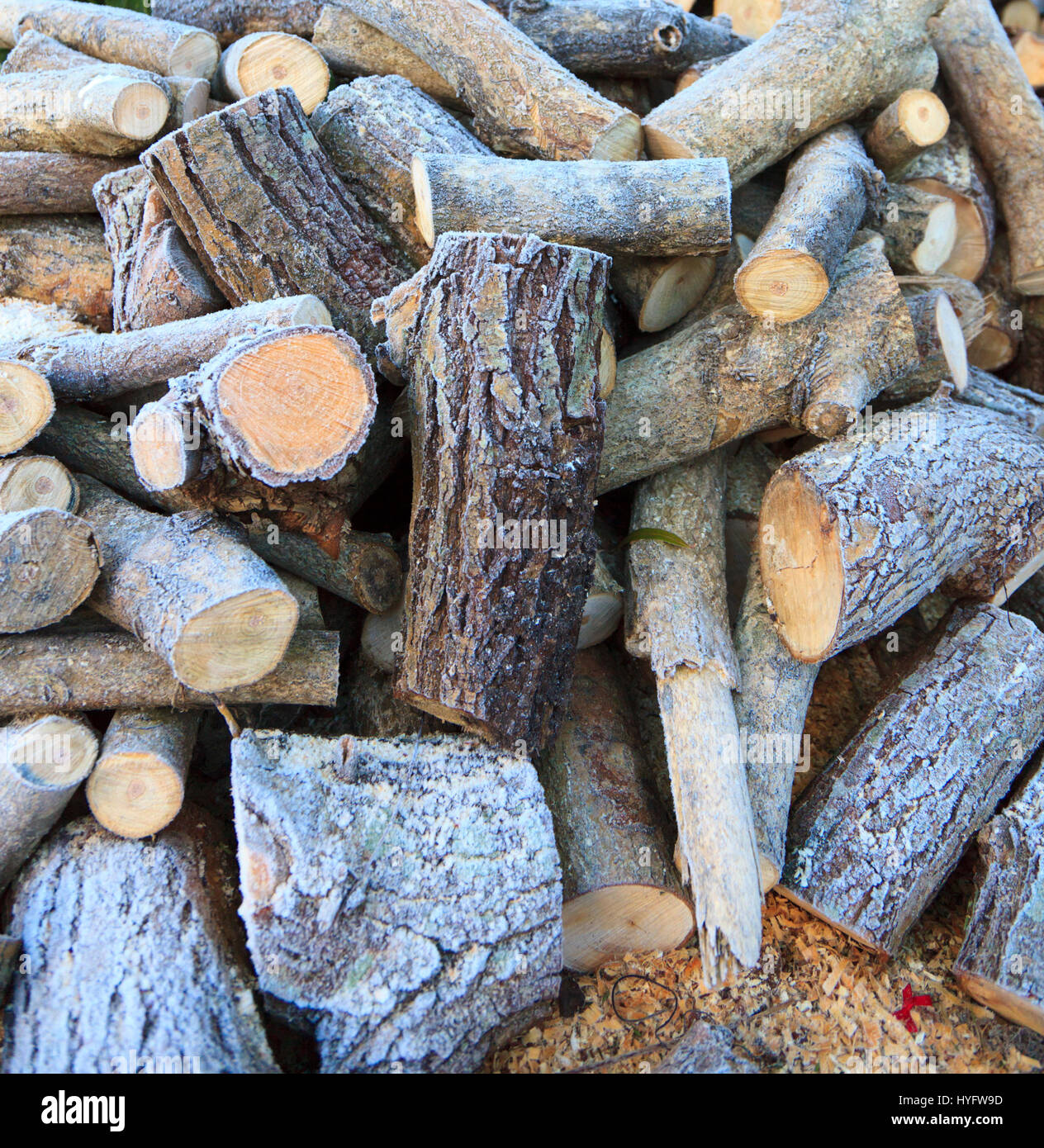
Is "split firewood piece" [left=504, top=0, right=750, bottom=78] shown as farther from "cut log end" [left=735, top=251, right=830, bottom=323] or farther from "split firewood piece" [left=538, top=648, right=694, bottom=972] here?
"split firewood piece" [left=538, top=648, right=694, bottom=972]

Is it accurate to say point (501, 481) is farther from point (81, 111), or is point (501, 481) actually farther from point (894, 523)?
point (81, 111)

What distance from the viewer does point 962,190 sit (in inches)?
141

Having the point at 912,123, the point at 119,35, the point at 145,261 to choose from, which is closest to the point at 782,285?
the point at 912,123

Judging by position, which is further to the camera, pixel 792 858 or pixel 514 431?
pixel 792 858

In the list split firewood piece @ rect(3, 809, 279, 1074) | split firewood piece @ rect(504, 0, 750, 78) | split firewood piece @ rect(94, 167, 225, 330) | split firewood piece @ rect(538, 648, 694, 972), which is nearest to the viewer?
split firewood piece @ rect(3, 809, 279, 1074)

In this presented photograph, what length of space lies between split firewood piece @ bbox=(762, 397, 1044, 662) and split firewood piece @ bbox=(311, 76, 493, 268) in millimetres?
1469

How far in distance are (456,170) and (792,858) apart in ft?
7.22

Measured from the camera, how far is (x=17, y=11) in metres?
3.73

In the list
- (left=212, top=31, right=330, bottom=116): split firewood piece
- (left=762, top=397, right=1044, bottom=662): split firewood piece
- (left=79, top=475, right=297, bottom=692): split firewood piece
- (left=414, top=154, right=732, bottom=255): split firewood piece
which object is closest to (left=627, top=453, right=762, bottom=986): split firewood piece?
(left=762, top=397, right=1044, bottom=662): split firewood piece

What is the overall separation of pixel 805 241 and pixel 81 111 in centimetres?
251

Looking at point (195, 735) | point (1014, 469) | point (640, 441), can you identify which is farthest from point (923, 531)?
point (195, 735)

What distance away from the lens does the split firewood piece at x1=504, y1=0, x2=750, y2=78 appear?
3.49 metres

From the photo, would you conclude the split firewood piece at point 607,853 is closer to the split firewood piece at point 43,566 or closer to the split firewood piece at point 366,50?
the split firewood piece at point 43,566

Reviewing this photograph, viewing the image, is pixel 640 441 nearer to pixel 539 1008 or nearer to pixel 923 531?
pixel 923 531
